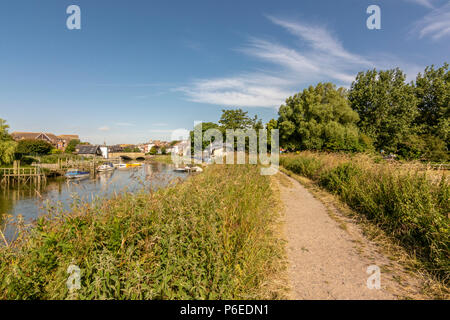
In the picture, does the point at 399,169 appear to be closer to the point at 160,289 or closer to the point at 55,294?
the point at 160,289

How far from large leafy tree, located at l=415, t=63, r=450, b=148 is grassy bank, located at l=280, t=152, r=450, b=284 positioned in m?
26.0

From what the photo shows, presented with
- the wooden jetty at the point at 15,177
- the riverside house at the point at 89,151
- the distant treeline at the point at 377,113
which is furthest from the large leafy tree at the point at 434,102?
the riverside house at the point at 89,151

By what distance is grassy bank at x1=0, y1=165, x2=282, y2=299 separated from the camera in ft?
7.06

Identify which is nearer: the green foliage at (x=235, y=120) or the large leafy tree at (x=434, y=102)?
the large leafy tree at (x=434, y=102)

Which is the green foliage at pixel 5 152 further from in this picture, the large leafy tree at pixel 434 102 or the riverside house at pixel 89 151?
the large leafy tree at pixel 434 102

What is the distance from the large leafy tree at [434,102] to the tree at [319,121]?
859 centimetres

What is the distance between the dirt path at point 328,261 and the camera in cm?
282

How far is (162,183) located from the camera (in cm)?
432

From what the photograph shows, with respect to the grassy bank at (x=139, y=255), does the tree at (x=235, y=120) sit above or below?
above

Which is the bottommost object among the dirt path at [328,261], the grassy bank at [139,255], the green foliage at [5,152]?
the dirt path at [328,261]

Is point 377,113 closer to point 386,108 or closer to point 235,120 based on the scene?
point 386,108

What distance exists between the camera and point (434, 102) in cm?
2730

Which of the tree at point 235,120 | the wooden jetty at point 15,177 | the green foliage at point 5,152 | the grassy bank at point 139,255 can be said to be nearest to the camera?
the grassy bank at point 139,255

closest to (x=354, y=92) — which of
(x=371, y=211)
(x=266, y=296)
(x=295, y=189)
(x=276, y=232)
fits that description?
(x=295, y=189)
